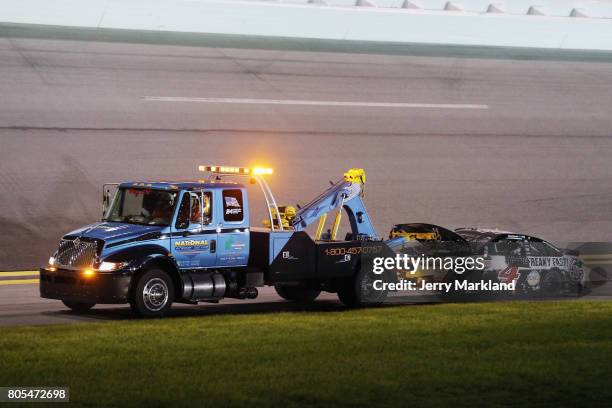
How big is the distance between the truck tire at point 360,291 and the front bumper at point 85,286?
4520 mm

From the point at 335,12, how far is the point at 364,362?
2358 centimetres

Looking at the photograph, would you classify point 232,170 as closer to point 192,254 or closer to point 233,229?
point 233,229

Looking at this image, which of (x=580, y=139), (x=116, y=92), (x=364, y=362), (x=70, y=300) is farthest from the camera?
(x=580, y=139)

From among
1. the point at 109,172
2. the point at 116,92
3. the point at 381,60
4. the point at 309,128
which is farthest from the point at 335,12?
the point at 109,172

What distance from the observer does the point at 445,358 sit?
548 inches

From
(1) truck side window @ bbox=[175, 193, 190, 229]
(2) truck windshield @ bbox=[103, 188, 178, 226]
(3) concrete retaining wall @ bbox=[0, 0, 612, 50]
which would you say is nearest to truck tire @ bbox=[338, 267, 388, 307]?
(1) truck side window @ bbox=[175, 193, 190, 229]

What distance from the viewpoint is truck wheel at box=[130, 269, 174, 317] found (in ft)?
56.5

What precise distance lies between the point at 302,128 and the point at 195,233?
39.7 ft

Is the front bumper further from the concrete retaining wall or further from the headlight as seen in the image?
the concrete retaining wall

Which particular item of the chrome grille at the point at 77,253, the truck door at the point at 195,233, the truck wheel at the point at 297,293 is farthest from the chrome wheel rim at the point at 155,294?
the truck wheel at the point at 297,293

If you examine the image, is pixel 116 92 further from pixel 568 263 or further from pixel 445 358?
pixel 445 358

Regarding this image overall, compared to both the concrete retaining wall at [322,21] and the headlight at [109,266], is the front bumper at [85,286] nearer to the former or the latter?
the headlight at [109,266]

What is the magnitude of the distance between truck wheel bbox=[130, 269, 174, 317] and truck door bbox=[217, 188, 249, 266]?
4.06 feet

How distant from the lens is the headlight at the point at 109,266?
17.1m
